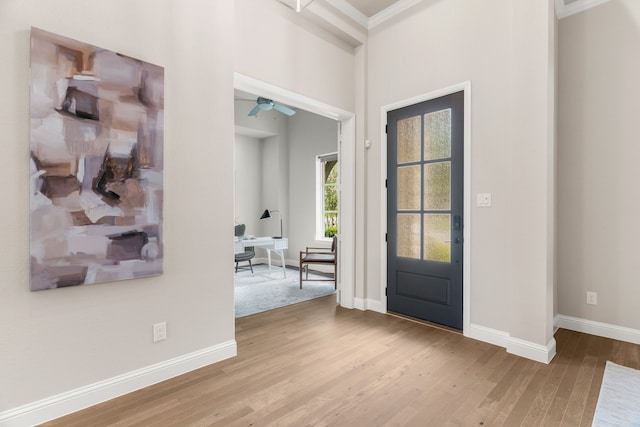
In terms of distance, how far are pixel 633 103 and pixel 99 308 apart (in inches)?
178

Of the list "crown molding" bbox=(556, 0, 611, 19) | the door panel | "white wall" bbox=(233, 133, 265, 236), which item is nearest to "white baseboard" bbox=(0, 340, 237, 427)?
the door panel

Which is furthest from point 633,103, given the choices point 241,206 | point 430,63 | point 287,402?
point 241,206

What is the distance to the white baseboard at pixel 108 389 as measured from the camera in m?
1.75

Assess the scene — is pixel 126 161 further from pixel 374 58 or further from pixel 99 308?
pixel 374 58

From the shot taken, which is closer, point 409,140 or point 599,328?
point 599,328

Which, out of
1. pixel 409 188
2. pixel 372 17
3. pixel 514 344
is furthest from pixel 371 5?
pixel 514 344

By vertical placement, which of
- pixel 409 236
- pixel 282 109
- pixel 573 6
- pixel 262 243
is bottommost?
pixel 262 243

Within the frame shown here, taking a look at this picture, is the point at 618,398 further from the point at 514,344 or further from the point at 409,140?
the point at 409,140

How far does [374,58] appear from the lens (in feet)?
12.5

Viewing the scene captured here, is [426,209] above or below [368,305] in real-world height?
above

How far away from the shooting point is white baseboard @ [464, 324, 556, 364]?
251cm

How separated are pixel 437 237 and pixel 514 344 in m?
1.12

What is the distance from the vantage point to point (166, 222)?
2.28 meters

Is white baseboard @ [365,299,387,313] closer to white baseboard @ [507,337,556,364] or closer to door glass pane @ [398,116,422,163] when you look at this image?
white baseboard @ [507,337,556,364]
